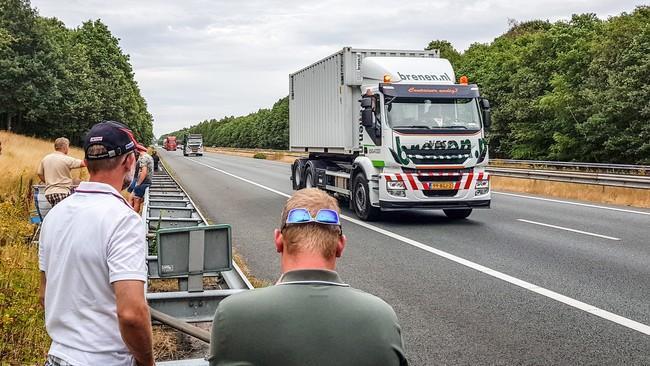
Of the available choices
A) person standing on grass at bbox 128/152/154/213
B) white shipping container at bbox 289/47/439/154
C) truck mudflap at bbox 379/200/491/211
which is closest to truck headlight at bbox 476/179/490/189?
truck mudflap at bbox 379/200/491/211

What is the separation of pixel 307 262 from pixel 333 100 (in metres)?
14.4

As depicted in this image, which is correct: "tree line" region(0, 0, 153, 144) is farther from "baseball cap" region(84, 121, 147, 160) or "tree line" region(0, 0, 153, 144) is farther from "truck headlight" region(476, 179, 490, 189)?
"baseball cap" region(84, 121, 147, 160)

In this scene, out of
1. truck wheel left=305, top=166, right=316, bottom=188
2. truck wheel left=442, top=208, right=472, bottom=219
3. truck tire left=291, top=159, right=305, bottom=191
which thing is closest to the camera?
truck wheel left=442, top=208, right=472, bottom=219

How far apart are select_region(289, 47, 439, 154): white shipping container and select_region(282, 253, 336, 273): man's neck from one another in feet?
42.5

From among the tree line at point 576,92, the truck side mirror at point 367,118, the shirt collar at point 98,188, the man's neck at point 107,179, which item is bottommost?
the shirt collar at point 98,188

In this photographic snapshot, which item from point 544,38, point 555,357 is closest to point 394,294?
point 555,357

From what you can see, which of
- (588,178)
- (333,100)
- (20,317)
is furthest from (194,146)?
(20,317)

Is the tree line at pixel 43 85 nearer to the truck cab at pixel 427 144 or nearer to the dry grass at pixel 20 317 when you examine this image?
the truck cab at pixel 427 144

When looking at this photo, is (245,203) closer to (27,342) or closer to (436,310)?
(436,310)

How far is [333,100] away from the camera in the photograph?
16.3 metres

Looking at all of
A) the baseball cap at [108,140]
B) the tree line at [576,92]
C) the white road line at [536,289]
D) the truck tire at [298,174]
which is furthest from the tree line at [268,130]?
the baseball cap at [108,140]

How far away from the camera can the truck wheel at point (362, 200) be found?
555 inches

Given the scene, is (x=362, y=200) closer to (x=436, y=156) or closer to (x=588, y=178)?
(x=436, y=156)

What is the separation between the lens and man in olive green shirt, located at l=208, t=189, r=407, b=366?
6.38ft
